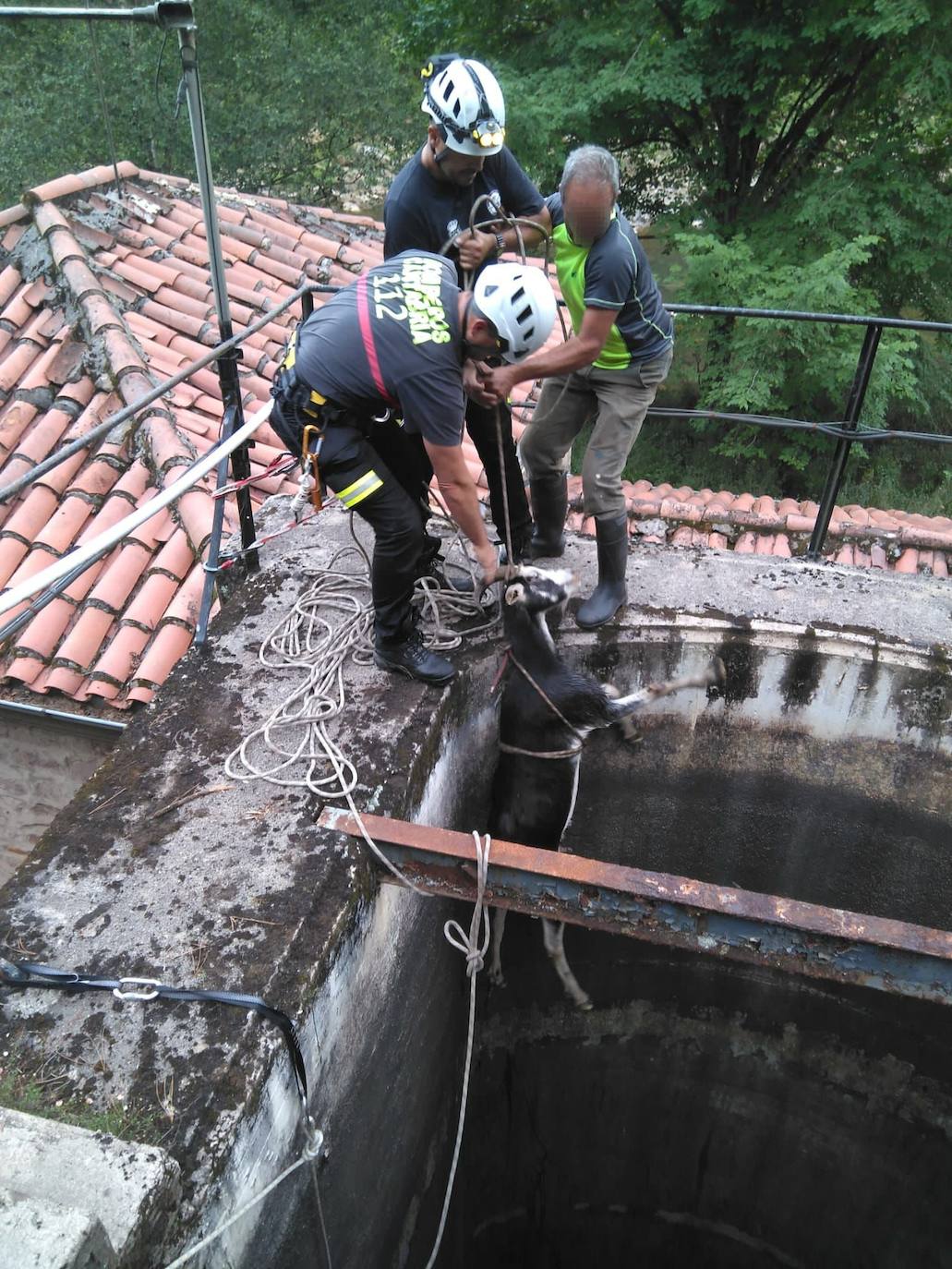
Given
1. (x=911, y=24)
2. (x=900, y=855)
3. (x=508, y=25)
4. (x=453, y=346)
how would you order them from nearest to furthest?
(x=453, y=346) < (x=900, y=855) < (x=911, y=24) < (x=508, y=25)

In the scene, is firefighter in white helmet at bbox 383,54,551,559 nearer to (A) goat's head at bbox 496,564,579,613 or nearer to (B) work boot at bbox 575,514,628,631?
(A) goat's head at bbox 496,564,579,613

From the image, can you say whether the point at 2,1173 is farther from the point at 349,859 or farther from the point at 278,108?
the point at 278,108

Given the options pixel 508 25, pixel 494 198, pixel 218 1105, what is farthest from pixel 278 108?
pixel 218 1105

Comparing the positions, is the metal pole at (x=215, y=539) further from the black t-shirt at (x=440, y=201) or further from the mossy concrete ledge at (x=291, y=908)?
the black t-shirt at (x=440, y=201)

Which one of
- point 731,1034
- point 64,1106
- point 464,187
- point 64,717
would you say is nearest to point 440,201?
point 464,187

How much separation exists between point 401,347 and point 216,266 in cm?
79

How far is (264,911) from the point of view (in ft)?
8.42

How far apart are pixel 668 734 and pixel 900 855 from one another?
1207mm

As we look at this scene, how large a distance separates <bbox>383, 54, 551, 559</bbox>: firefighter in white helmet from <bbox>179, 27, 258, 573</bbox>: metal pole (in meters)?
0.71

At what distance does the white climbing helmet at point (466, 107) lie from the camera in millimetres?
3240

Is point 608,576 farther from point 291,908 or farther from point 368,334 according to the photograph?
point 291,908

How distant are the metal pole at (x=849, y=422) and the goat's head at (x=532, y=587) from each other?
4.43ft

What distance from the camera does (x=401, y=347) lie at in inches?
116

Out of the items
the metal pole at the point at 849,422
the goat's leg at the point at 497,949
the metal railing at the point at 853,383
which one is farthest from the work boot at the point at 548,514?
the goat's leg at the point at 497,949
